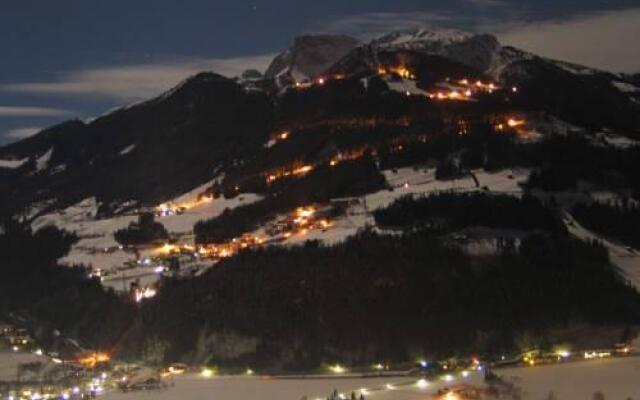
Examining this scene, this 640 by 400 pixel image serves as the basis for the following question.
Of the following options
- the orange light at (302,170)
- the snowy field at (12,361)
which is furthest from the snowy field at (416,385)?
the orange light at (302,170)

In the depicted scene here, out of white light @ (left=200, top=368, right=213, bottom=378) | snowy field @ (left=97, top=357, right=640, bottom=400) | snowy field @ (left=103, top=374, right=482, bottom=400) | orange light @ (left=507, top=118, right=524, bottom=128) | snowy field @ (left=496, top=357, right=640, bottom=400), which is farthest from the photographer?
orange light @ (left=507, top=118, right=524, bottom=128)

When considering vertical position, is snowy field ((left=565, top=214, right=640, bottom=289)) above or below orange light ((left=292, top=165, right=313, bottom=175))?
below

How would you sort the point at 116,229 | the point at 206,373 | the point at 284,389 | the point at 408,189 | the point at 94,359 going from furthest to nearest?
the point at 116,229 → the point at 408,189 → the point at 94,359 → the point at 206,373 → the point at 284,389

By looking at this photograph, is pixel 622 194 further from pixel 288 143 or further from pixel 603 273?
pixel 288 143

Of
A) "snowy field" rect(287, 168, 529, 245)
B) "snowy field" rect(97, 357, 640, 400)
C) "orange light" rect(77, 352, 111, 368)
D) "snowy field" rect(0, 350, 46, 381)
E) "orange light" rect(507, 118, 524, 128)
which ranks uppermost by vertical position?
"orange light" rect(507, 118, 524, 128)

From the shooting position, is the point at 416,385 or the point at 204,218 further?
the point at 204,218

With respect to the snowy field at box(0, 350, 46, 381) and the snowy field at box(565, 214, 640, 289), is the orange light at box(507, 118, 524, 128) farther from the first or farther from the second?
the snowy field at box(0, 350, 46, 381)

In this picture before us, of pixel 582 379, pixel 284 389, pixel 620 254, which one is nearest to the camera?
pixel 582 379

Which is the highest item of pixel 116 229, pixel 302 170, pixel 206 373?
pixel 302 170

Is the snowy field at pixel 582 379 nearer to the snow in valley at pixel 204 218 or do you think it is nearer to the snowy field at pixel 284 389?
the snowy field at pixel 284 389

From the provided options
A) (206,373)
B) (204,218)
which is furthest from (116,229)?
(206,373)

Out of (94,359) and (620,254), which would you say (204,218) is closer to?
(94,359)

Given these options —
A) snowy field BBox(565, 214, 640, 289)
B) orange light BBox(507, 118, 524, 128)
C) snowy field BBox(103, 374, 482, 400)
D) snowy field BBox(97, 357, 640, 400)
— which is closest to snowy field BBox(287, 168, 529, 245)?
snowy field BBox(565, 214, 640, 289)
